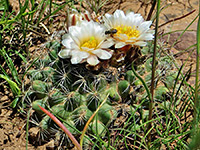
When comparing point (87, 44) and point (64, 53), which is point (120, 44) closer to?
point (87, 44)

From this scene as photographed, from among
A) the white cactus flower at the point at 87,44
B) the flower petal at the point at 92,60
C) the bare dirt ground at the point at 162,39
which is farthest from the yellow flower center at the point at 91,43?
the bare dirt ground at the point at 162,39

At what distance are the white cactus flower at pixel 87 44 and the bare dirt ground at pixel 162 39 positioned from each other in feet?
2.16

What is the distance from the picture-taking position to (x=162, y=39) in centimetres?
238

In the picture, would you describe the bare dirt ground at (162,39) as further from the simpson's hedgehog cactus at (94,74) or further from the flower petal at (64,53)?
the flower petal at (64,53)

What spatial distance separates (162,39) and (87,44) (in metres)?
0.96

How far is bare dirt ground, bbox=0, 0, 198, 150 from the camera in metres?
1.91

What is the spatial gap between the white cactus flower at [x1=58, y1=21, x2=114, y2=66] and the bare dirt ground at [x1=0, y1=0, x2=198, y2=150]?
0.66 metres

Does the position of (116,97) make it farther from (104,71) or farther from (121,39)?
(121,39)

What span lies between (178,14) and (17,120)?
71.0 inches

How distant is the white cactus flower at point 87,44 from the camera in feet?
5.08

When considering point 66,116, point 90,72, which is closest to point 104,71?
point 90,72

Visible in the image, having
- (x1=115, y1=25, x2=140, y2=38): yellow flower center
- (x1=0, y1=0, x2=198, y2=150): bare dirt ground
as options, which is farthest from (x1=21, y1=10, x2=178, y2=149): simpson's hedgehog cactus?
(x1=0, y1=0, x2=198, y2=150): bare dirt ground

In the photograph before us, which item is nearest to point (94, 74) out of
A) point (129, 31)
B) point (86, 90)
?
point (86, 90)

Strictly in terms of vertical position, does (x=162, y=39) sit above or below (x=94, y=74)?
above
